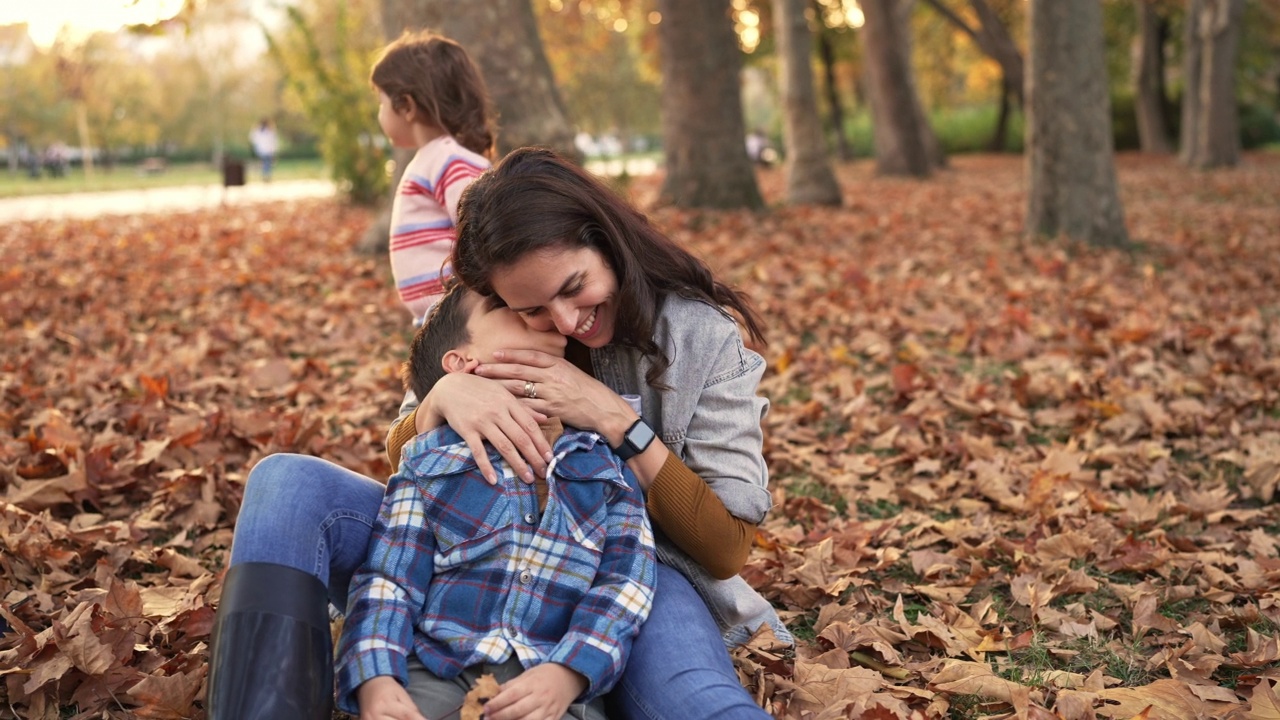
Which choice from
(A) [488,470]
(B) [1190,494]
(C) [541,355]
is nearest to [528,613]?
(A) [488,470]

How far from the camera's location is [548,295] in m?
2.20

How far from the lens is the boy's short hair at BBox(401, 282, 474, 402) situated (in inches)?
96.1

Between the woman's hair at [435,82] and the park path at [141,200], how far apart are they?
11966 millimetres

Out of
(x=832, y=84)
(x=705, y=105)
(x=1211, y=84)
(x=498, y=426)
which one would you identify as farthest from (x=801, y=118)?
(x=832, y=84)

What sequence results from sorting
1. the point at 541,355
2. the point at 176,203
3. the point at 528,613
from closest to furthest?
the point at 528,613 → the point at 541,355 → the point at 176,203

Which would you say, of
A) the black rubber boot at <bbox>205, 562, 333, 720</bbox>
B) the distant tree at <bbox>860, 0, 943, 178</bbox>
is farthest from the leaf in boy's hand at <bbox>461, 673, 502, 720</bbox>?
the distant tree at <bbox>860, 0, 943, 178</bbox>

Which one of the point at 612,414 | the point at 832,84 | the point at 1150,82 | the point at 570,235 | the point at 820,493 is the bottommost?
the point at 820,493

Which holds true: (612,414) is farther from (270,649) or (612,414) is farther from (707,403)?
(270,649)

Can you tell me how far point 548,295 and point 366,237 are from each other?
7.59 metres

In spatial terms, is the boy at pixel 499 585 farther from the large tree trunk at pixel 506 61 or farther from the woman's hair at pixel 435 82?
the large tree trunk at pixel 506 61

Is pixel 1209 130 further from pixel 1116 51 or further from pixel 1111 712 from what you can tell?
pixel 1111 712

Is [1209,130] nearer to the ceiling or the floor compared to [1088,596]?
nearer to the ceiling

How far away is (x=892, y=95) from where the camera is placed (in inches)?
765

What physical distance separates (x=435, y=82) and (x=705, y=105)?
780 centimetres
